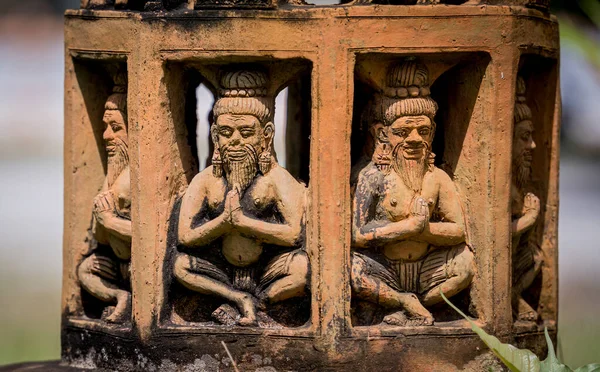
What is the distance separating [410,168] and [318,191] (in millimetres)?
615

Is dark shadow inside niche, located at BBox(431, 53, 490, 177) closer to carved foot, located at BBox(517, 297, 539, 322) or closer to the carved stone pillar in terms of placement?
the carved stone pillar

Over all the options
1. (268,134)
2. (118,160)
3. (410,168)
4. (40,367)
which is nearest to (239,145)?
(268,134)

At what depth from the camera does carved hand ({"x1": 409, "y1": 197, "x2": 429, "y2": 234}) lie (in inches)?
238

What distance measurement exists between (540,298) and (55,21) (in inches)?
501

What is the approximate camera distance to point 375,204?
244 inches

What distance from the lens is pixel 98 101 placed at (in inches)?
267

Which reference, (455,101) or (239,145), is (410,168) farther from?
(239,145)

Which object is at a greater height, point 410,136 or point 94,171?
point 410,136

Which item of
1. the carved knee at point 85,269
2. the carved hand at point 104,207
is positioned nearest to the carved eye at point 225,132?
the carved hand at point 104,207

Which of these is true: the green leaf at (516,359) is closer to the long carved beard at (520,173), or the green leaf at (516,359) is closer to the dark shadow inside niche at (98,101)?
the long carved beard at (520,173)

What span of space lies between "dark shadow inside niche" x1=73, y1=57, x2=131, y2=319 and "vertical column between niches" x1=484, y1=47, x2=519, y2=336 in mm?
2276

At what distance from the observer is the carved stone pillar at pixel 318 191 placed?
5.96 metres

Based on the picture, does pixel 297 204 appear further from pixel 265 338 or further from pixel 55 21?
pixel 55 21

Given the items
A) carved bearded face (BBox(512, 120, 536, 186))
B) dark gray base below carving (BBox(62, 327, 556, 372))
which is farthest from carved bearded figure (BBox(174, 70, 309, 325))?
carved bearded face (BBox(512, 120, 536, 186))
